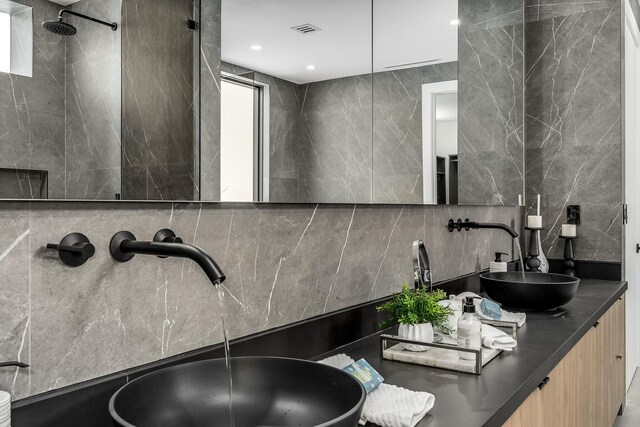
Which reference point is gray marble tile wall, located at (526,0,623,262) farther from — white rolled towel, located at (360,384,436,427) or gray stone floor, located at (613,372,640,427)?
white rolled towel, located at (360,384,436,427)

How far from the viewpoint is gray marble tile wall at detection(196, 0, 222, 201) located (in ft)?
4.06

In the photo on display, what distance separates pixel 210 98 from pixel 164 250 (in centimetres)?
45

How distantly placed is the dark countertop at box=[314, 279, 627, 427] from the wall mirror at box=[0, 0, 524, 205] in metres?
0.55

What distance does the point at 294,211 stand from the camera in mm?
1546

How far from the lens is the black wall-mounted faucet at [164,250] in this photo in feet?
2.87

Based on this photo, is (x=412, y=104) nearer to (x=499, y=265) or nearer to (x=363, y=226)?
(x=363, y=226)

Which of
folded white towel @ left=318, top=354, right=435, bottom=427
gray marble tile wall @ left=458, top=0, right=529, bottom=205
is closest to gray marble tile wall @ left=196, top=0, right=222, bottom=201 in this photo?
folded white towel @ left=318, top=354, right=435, bottom=427

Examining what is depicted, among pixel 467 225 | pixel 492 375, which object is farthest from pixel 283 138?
pixel 467 225

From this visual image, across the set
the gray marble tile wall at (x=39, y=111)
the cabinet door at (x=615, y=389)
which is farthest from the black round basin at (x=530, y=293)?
the gray marble tile wall at (x=39, y=111)

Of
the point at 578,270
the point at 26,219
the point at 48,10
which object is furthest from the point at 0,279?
the point at 578,270

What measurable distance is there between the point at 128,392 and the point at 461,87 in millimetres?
2214

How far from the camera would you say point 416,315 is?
161cm

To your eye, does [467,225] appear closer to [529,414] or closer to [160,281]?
[529,414]

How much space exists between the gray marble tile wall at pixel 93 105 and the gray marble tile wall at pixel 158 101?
21mm
